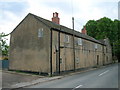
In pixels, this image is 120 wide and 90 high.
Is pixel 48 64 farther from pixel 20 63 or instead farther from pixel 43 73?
pixel 20 63

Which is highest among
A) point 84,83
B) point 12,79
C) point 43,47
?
point 43,47

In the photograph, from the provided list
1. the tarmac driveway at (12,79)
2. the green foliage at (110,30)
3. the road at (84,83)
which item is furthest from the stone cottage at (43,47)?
the green foliage at (110,30)

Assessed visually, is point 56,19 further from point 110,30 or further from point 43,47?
point 110,30

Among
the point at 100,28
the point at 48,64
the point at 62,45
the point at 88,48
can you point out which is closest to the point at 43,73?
the point at 48,64

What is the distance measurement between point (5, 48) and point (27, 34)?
2546cm

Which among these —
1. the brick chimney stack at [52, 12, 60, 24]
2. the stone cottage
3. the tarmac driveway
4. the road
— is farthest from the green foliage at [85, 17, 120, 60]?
the tarmac driveway

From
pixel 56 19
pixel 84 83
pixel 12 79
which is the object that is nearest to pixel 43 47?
pixel 12 79

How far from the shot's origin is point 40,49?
20.2 metres

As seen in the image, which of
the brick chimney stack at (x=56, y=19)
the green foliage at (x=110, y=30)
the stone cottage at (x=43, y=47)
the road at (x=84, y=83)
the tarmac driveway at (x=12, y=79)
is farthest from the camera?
the green foliage at (x=110, y=30)

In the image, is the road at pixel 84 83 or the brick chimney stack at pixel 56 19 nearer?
the road at pixel 84 83

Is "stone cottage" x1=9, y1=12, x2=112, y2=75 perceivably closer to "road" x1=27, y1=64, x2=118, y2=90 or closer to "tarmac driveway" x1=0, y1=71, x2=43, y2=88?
"tarmac driveway" x1=0, y1=71, x2=43, y2=88

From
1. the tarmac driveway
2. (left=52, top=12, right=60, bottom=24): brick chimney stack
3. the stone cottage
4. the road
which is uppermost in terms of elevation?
(left=52, top=12, right=60, bottom=24): brick chimney stack

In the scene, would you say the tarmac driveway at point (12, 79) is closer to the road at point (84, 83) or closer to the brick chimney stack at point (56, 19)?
the road at point (84, 83)

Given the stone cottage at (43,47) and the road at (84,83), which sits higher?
the stone cottage at (43,47)
